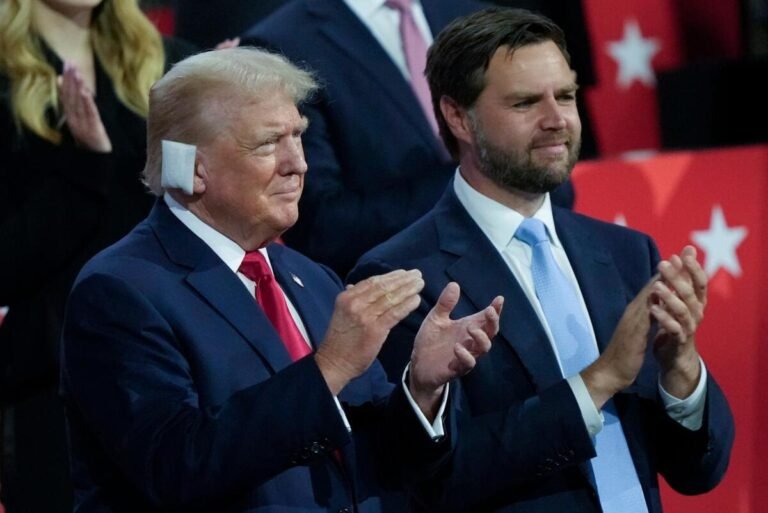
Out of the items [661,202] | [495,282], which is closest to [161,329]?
[495,282]

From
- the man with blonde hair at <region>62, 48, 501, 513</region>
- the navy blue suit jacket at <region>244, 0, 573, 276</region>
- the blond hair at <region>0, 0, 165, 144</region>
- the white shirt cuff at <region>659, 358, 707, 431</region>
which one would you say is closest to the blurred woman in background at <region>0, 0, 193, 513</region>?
the blond hair at <region>0, 0, 165, 144</region>

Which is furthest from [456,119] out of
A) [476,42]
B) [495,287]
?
[495,287]

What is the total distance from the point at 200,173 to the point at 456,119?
29.3 inches

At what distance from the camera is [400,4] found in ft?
12.2

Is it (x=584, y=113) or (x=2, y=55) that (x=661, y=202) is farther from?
(x=2, y=55)

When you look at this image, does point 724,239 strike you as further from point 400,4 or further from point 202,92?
point 202,92

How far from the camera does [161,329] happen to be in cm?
253

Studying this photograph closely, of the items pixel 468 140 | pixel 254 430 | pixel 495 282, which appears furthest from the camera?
pixel 468 140

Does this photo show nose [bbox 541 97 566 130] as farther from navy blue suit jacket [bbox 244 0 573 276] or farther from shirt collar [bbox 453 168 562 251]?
navy blue suit jacket [bbox 244 0 573 276]

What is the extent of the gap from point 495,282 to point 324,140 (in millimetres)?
663

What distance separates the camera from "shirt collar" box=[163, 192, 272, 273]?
8.82 ft

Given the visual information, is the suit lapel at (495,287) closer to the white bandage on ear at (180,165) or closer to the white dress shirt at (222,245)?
the white dress shirt at (222,245)

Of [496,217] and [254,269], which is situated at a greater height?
[254,269]

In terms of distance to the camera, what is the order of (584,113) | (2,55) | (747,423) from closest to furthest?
1. (2,55)
2. (747,423)
3. (584,113)
